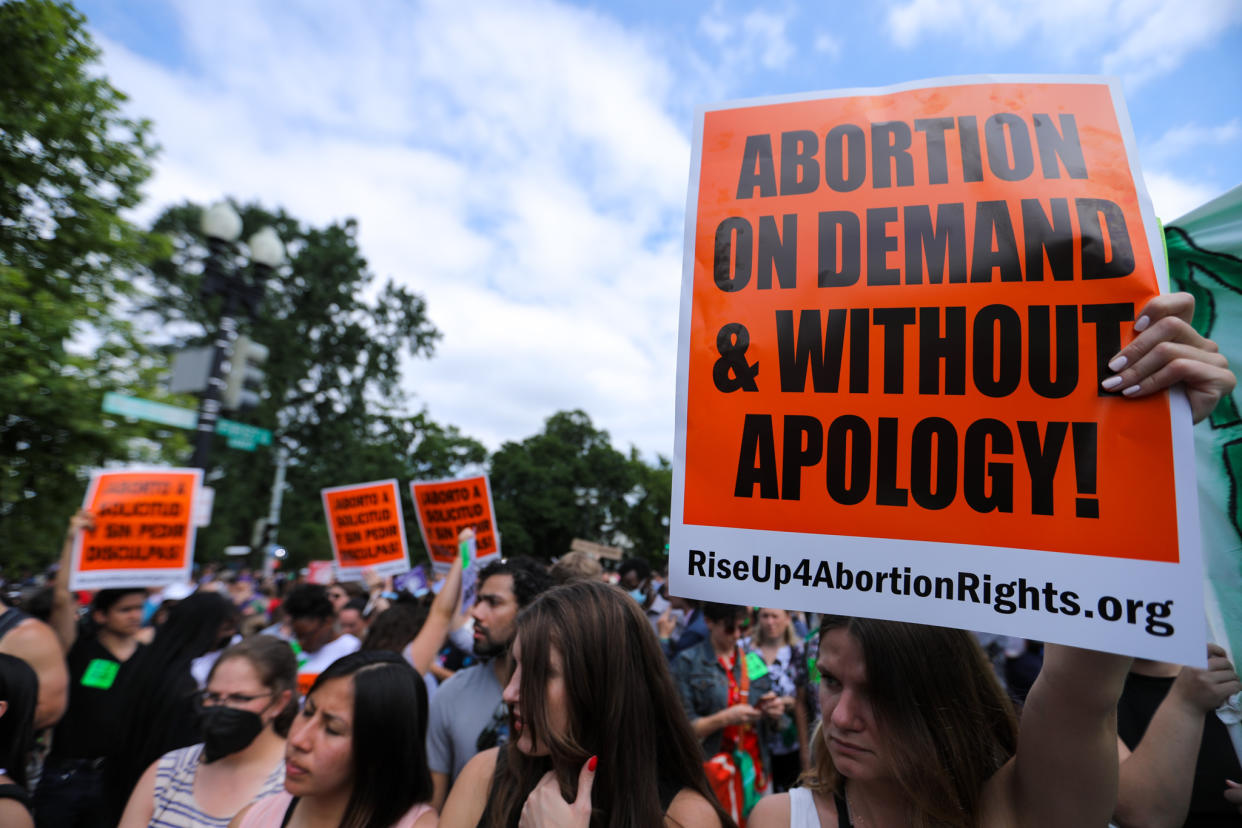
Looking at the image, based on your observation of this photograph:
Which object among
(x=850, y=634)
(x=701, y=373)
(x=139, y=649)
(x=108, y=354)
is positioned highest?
(x=108, y=354)

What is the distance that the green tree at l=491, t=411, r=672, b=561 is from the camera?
4281cm

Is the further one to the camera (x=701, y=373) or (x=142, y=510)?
(x=142, y=510)

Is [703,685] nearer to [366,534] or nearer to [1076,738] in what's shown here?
[1076,738]

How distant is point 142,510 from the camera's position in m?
5.12

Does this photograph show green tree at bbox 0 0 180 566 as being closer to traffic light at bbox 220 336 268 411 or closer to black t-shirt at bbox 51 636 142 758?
traffic light at bbox 220 336 268 411

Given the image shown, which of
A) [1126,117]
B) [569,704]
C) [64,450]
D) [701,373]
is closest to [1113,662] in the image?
[701,373]

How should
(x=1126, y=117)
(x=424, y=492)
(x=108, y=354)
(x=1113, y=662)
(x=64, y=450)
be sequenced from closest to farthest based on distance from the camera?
(x=1113, y=662)
(x=1126, y=117)
(x=424, y=492)
(x=64, y=450)
(x=108, y=354)

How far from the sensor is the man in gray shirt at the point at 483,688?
3324 millimetres

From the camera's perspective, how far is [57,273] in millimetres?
10188

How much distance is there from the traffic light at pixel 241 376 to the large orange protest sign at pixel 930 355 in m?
7.18

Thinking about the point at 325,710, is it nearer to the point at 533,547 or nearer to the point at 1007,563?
the point at 1007,563

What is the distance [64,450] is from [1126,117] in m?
11.8

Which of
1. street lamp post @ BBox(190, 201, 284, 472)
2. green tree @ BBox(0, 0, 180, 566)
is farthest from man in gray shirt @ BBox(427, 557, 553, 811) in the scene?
green tree @ BBox(0, 0, 180, 566)

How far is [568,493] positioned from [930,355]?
4331 cm
